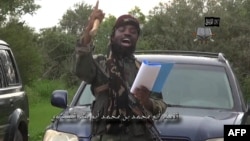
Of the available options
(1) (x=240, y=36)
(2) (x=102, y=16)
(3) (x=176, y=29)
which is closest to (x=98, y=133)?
(2) (x=102, y=16)

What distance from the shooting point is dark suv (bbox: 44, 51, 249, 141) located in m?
5.40

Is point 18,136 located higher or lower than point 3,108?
lower

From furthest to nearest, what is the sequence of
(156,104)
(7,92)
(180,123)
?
(7,92) → (180,123) → (156,104)

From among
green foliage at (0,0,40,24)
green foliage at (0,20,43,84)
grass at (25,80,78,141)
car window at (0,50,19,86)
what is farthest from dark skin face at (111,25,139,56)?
green foliage at (0,0,40,24)

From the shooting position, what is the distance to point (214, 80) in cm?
666

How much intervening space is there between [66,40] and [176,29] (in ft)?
64.2

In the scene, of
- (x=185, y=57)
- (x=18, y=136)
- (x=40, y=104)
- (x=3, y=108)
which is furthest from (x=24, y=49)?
(x=185, y=57)

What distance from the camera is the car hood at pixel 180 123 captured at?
5.35m

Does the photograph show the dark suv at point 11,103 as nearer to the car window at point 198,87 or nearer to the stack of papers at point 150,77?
the car window at point 198,87

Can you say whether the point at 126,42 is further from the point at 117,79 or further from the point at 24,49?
the point at 24,49

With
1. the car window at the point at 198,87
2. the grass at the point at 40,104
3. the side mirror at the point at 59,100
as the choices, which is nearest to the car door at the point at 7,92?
the side mirror at the point at 59,100

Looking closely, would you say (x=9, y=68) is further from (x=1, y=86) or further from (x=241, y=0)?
(x=241, y=0)

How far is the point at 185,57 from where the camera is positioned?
687 cm

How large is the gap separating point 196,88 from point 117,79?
2104 mm
